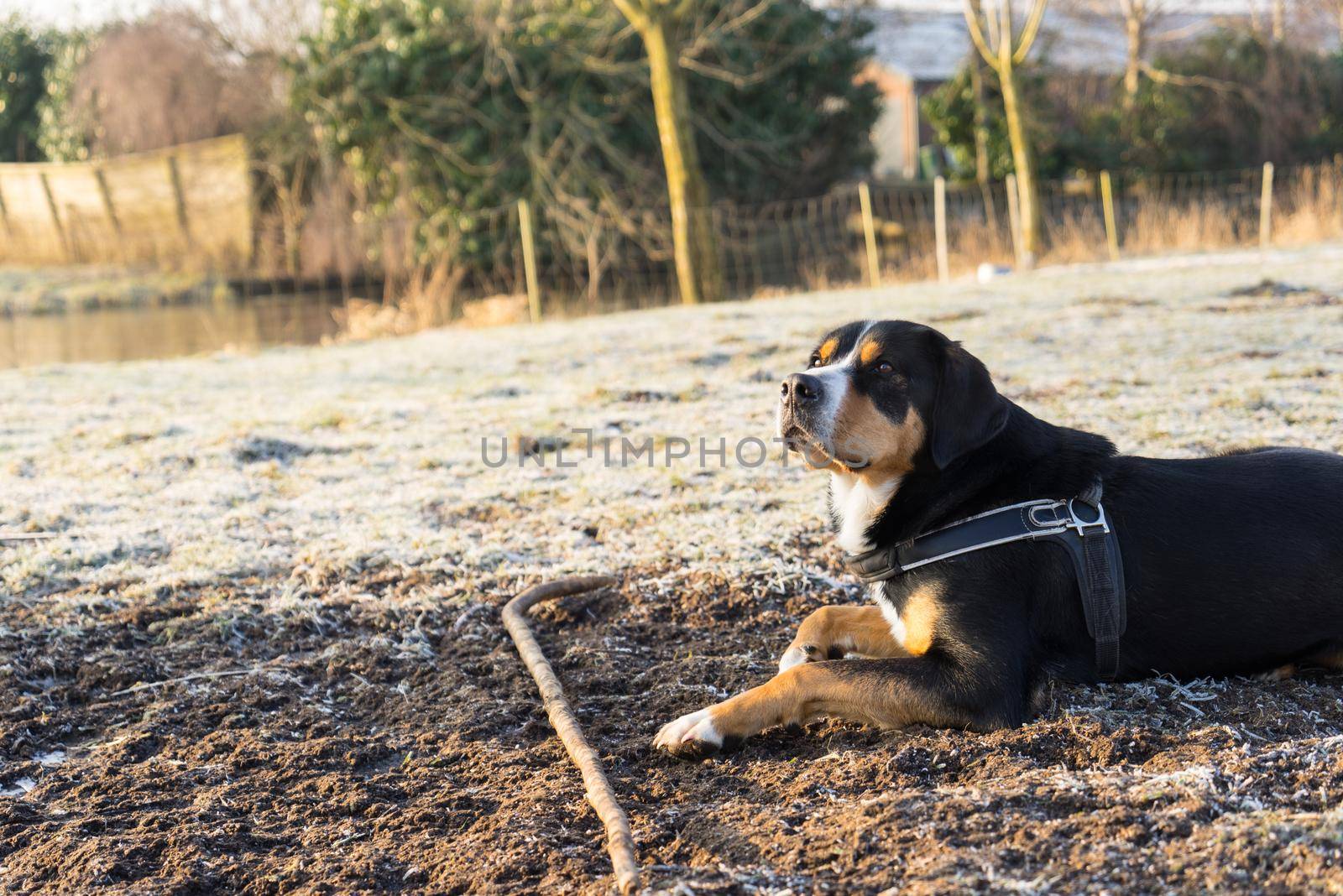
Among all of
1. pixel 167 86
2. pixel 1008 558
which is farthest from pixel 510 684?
pixel 167 86

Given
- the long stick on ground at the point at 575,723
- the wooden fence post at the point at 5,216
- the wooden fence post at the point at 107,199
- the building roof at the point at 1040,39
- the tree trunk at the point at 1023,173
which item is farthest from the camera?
the building roof at the point at 1040,39

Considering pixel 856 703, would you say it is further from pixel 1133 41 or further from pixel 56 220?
pixel 1133 41

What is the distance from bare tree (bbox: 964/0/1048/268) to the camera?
67.1 feet

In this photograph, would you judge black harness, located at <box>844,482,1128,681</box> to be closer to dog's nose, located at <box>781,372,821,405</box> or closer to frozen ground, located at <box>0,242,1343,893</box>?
frozen ground, located at <box>0,242,1343,893</box>

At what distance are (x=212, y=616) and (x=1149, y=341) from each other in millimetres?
8206

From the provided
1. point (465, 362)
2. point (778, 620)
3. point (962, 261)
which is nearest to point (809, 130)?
point (962, 261)

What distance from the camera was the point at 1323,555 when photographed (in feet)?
10.6

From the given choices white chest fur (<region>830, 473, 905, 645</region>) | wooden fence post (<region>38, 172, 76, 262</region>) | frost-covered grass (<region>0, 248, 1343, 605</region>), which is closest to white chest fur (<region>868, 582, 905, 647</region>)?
white chest fur (<region>830, 473, 905, 645</region>)

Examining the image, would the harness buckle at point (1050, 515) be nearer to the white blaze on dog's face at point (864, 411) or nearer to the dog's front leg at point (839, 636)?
the white blaze on dog's face at point (864, 411)

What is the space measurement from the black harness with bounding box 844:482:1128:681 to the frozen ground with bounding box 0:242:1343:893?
22cm

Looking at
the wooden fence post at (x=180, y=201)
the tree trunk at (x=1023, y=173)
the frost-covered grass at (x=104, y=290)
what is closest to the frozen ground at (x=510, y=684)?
the tree trunk at (x=1023, y=173)

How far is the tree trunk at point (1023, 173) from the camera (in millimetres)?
20062

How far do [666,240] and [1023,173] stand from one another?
6.70m

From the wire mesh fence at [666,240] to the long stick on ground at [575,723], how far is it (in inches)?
520
